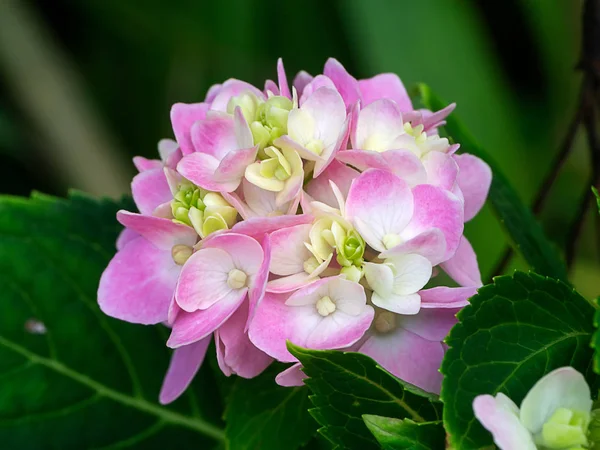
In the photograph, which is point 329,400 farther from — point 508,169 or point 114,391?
point 508,169

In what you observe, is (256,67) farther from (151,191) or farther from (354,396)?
(354,396)

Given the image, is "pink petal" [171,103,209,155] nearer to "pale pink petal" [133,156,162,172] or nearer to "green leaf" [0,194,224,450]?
"pale pink petal" [133,156,162,172]

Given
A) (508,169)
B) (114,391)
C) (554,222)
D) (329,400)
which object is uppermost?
(329,400)

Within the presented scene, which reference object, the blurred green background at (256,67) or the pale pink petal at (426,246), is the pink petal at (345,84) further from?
the blurred green background at (256,67)

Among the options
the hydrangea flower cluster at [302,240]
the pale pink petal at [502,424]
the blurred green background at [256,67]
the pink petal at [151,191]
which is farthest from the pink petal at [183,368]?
the blurred green background at [256,67]

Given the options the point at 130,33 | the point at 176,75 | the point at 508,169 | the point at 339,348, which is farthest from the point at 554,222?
the point at 339,348

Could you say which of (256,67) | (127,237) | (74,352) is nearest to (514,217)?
(127,237)
